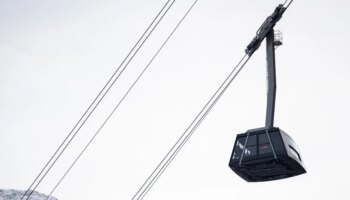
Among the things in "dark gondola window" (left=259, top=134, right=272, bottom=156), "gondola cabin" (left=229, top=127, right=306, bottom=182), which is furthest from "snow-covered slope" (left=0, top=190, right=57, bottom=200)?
"dark gondola window" (left=259, top=134, right=272, bottom=156)

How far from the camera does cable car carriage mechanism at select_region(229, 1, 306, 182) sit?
33.6 ft

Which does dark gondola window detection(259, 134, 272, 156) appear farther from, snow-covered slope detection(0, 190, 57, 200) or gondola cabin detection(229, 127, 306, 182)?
snow-covered slope detection(0, 190, 57, 200)

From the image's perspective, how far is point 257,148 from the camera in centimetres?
1046

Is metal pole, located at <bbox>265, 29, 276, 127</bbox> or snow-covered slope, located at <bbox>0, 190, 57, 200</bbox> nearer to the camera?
metal pole, located at <bbox>265, 29, 276, 127</bbox>

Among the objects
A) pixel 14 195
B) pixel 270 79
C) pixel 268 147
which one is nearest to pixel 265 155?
pixel 268 147

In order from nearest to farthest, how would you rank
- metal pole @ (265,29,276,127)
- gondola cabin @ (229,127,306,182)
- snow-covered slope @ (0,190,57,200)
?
gondola cabin @ (229,127,306,182)
metal pole @ (265,29,276,127)
snow-covered slope @ (0,190,57,200)

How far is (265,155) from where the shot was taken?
33.4ft

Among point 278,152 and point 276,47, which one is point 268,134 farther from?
point 276,47

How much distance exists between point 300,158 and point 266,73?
3083 mm

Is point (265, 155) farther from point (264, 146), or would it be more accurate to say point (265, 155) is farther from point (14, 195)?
point (14, 195)

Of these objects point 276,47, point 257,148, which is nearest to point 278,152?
point 257,148

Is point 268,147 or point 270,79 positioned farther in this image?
point 270,79

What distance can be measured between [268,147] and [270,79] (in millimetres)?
2719

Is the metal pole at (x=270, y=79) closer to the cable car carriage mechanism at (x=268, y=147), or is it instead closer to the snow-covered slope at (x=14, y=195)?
the cable car carriage mechanism at (x=268, y=147)
